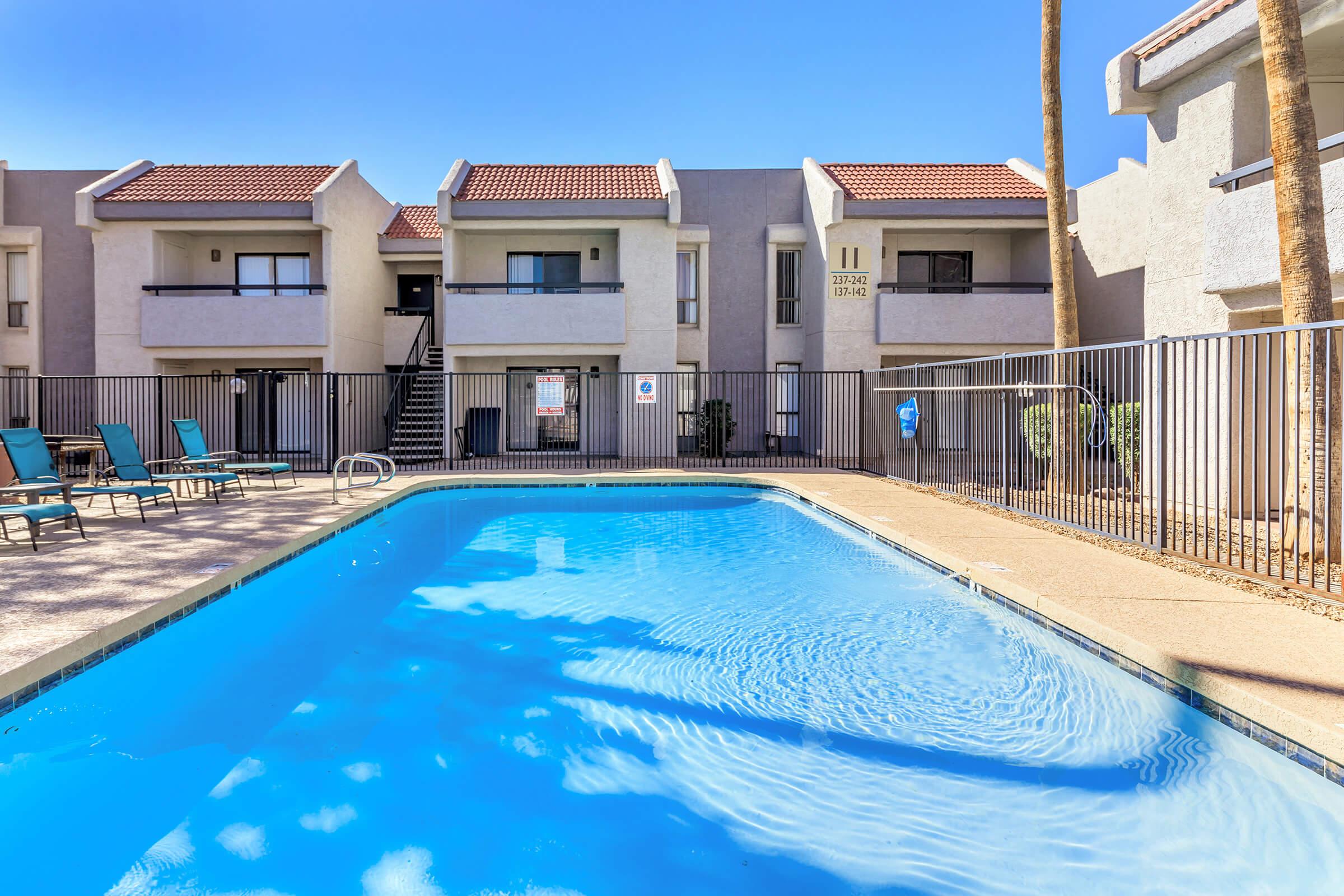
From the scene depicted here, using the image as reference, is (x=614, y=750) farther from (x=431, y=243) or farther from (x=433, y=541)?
(x=431, y=243)

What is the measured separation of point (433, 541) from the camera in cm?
948

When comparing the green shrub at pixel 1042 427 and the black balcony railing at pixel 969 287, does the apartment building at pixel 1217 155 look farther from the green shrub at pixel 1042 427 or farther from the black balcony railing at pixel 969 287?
the black balcony railing at pixel 969 287

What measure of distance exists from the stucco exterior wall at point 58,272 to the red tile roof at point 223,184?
2461 mm

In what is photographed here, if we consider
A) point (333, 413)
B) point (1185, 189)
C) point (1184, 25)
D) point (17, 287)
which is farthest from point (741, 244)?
point (17, 287)

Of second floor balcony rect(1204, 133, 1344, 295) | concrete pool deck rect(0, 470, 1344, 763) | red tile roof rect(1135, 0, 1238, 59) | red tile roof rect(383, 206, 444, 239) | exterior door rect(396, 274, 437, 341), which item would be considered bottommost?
concrete pool deck rect(0, 470, 1344, 763)

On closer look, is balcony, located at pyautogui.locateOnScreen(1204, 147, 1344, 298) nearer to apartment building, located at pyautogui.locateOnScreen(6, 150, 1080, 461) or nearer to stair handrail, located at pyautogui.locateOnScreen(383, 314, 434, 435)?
apartment building, located at pyautogui.locateOnScreen(6, 150, 1080, 461)

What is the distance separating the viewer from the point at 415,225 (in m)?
21.3

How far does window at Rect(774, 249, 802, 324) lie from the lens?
19.6m

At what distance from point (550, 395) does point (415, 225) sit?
862 centimetres

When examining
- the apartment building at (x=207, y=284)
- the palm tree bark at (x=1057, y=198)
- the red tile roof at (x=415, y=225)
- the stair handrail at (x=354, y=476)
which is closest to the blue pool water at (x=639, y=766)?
the stair handrail at (x=354, y=476)

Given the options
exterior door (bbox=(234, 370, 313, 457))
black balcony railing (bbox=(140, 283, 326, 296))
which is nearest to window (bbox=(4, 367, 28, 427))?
black balcony railing (bbox=(140, 283, 326, 296))

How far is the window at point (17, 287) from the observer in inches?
736

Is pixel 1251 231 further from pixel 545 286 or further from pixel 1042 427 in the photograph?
pixel 545 286

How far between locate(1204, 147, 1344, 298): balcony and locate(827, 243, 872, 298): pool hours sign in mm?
8648
